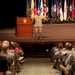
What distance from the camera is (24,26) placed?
46.0ft

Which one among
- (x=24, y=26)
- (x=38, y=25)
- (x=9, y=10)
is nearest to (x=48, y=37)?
(x=38, y=25)

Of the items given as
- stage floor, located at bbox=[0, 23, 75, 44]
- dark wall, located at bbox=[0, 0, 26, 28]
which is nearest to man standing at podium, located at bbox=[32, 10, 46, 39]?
stage floor, located at bbox=[0, 23, 75, 44]

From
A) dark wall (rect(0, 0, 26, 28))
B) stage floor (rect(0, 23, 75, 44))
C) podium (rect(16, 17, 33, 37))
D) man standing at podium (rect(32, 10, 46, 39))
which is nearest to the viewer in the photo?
stage floor (rect(0, 23, 75, 44))

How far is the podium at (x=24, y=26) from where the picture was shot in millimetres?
13884

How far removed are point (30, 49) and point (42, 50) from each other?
465mm

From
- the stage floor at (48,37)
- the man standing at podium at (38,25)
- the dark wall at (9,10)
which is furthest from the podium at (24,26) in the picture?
the dark wall at (9,10)

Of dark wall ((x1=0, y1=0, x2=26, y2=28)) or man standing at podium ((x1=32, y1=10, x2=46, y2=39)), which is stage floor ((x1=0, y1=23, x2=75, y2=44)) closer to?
man standing at podium ((x1=32, y1=10, x2=46, y2=39))

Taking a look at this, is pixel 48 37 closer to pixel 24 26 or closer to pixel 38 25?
pixel 38 25

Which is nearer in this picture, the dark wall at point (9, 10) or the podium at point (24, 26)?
the podium at point (24, 26)

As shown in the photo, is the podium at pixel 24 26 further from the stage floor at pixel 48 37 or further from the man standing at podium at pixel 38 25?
the man standing at podium at pixel 38 25

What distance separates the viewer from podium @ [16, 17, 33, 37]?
13.9m

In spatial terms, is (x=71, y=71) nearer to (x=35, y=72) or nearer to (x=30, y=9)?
(x=35, y=72)

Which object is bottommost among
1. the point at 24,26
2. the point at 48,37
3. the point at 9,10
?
the point at 48,37

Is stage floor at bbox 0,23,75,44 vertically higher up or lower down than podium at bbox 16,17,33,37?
lower down
